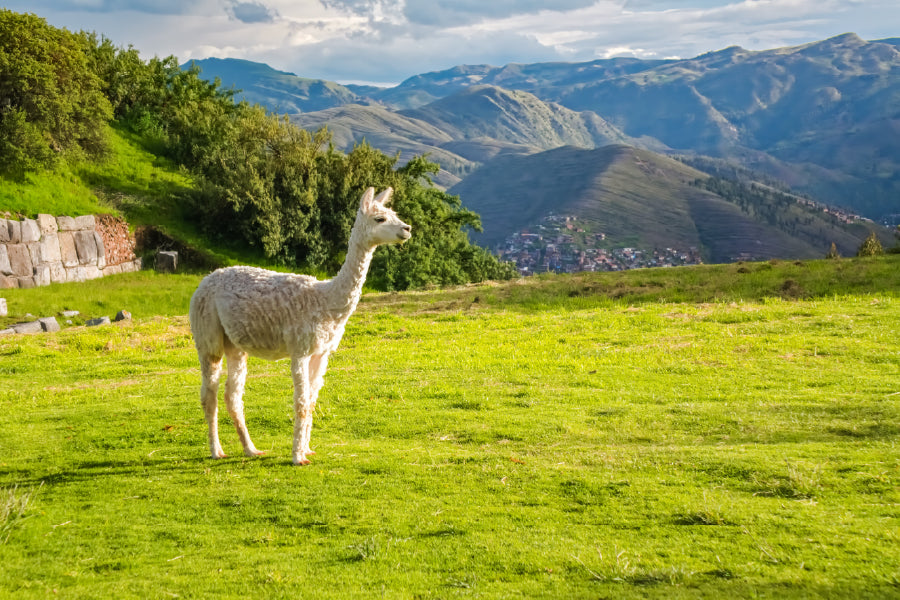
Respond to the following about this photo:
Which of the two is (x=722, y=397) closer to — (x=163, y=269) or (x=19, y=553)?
(x=19, y=553)

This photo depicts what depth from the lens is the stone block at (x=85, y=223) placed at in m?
32.8

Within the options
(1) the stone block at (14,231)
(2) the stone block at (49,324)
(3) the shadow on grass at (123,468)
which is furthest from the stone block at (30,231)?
(3) the shadow on grass at (123,468)

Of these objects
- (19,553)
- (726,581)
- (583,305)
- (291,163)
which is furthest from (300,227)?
(726,581)

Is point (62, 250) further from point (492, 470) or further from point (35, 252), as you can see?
point (492, 470)

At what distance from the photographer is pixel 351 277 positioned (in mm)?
9633

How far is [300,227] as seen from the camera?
126 feet

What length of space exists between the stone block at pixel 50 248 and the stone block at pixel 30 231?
35cm

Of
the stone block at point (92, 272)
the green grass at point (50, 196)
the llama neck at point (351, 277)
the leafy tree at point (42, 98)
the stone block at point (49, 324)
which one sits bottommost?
the stone block at point (49, 324)

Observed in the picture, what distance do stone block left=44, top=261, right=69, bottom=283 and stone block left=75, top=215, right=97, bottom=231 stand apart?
226 centimetres

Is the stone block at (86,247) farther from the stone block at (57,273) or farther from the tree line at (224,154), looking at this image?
the tree line at (224,154)

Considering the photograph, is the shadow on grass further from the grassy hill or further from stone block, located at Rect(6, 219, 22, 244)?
the grassy hill

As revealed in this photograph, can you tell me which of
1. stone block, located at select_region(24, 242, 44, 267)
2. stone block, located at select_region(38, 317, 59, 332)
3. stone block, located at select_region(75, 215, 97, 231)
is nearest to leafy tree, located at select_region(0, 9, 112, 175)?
stone block, located at select_region(75, 215, 97, 231)

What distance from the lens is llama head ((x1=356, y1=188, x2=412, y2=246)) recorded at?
9.27 m

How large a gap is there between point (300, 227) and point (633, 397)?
28.6 meters
